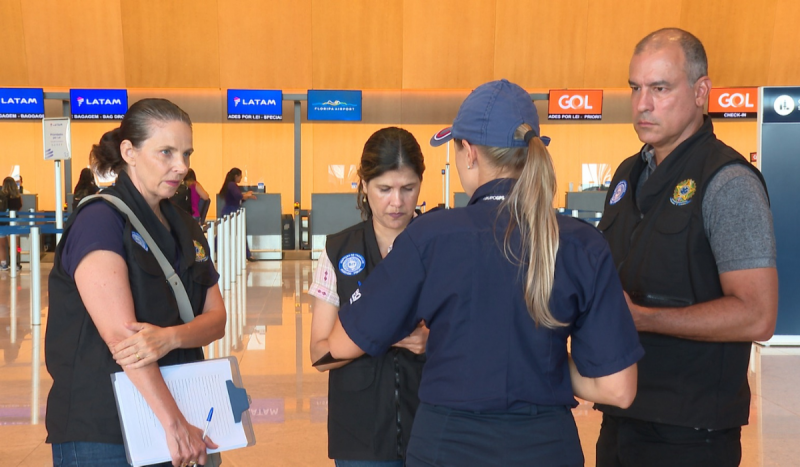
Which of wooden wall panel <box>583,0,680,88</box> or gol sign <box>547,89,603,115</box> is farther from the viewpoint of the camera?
wooden wall panel <box>583,0,680,88</box>

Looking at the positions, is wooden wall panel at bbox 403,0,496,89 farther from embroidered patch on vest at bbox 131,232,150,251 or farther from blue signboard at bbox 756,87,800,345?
embroidered patch on vest at bbox 131,232,150,251

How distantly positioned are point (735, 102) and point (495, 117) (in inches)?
567

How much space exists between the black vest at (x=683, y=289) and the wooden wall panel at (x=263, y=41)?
522 inches

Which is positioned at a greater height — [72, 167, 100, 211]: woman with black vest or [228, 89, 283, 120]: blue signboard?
[228, 89, 283, 120]: blue signboard

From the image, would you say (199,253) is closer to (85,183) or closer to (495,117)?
(495,117)

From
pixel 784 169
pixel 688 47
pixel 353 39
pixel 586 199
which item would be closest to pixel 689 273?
pixel 688 47

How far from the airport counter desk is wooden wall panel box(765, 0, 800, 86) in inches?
407

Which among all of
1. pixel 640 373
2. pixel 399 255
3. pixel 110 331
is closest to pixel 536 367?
pixel 399 255

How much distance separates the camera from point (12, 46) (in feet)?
46.1

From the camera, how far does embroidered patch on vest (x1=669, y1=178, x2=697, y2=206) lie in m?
1.96

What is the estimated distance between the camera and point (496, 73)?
14.8 metres

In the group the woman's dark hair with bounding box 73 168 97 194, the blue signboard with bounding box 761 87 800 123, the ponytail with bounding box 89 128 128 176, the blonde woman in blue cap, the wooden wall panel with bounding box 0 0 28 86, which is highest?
the wooden wall panel with bounding box 0 0 28 86

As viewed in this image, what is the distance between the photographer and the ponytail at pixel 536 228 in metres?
1.39

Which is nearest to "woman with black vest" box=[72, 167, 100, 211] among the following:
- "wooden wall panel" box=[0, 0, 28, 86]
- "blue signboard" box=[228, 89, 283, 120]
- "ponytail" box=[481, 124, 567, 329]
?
"blue signboard" box=[228, 89, 283, 120]
